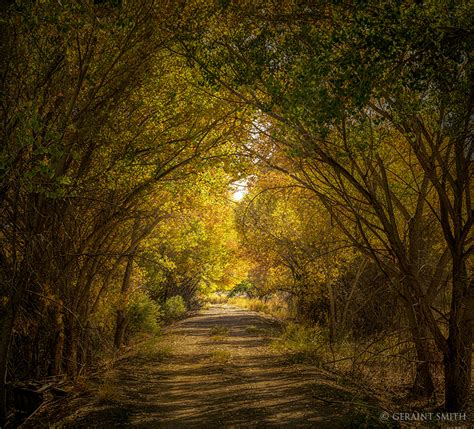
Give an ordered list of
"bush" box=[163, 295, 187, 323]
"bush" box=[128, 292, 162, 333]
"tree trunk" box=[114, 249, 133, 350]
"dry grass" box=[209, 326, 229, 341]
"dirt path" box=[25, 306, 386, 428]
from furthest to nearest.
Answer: "bush" box=[163, 295, 187, 323], "bush" box=[128, 292, 162, 333], "dry grass" box=[209, 326, 229, 341], "tree trunk" box=[114, 249, 133, 350], "dirt path" box=[25, 306, 386, 428]

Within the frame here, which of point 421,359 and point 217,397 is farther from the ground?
point 421,359

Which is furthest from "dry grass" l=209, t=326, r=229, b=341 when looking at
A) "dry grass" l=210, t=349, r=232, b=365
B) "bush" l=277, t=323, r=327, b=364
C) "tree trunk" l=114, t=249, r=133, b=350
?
"dry grass" l=210, t=349, r=232, b=365

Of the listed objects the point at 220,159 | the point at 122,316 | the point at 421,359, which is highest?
the point at 220,159

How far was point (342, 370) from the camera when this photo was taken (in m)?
11.5

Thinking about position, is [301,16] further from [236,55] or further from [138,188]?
[138,188]

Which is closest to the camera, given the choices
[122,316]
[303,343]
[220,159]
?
[220,159]

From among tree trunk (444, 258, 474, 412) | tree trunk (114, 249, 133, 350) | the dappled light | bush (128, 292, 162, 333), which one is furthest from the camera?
bush (128, 292, 162, 333)

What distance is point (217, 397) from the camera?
8719mm

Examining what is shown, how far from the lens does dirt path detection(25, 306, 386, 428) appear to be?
23.0 feet

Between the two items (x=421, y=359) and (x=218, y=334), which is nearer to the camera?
(x=421, y=359)

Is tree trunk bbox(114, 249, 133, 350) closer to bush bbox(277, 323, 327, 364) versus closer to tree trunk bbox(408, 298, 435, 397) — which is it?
bush bbox(277, 323, 327, 364)

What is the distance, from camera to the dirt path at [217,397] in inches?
276

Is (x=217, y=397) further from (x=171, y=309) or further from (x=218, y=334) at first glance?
(x=171, y=309)

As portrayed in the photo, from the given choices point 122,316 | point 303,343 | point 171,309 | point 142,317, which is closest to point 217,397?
point 303,343
